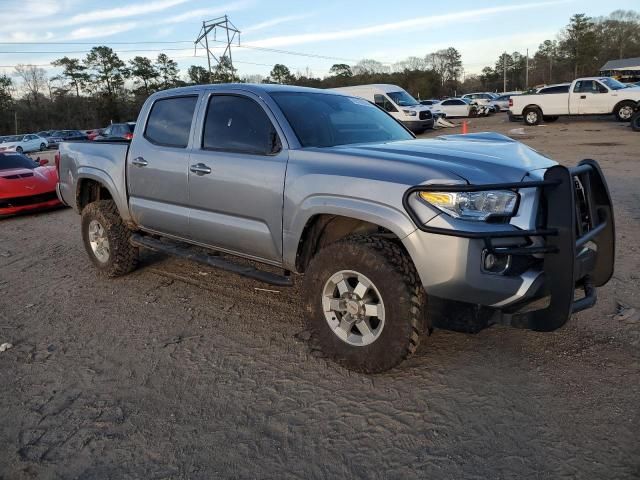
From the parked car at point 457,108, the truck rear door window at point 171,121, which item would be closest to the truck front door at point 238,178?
the truck rear door window at point 171,121

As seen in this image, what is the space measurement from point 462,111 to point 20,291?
34244 mm

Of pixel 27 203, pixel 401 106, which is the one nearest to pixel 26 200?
pixel 27 203

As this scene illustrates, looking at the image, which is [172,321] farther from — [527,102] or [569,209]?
[527,102]

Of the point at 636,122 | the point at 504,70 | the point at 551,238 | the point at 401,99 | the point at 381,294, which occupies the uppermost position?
the point at 504,70

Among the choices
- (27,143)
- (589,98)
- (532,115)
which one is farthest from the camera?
(27,143)

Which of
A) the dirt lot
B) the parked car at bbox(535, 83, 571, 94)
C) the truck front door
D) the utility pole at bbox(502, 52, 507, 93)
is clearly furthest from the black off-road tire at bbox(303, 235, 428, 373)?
the utility pole at bbox(502, 52, 507, 93)

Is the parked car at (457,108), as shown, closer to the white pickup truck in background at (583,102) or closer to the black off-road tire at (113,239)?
the white pickup truck in background at (583,102)

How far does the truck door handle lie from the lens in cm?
Result: 430

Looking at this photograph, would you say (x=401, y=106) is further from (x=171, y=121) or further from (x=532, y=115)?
(x=171, y=121)

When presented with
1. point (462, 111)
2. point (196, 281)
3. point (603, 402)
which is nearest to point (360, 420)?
point (603, 402)

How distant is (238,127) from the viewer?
13.9ft

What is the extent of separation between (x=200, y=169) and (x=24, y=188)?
7300 millimetres

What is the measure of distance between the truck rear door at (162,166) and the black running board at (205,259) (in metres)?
0.16

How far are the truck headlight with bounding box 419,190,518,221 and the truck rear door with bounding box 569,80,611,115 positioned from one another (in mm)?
23684
